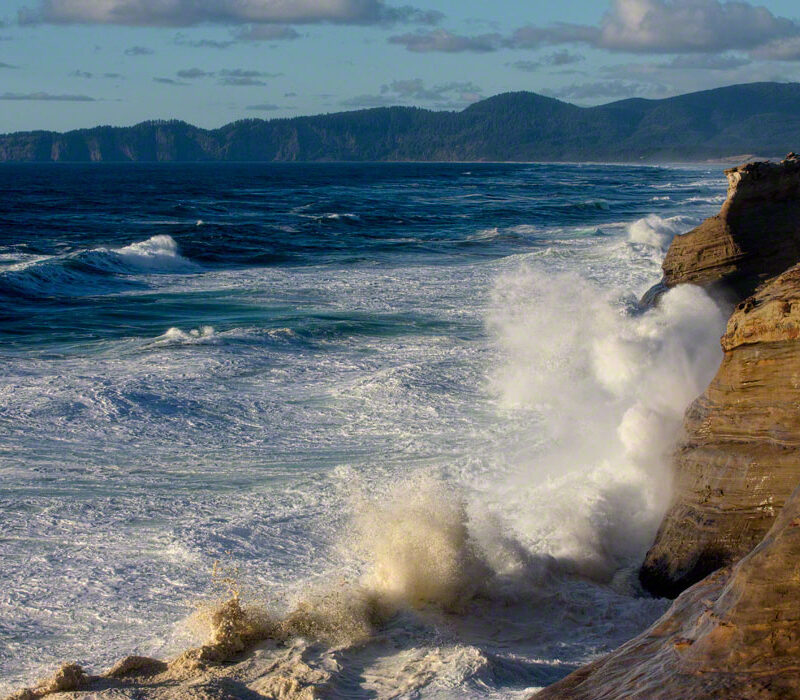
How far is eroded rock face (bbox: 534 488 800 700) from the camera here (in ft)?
9.91

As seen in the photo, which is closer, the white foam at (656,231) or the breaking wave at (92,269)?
the breaking wave at (92,269)

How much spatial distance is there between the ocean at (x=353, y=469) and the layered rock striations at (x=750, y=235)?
2.34ft

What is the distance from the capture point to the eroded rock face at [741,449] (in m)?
5.54

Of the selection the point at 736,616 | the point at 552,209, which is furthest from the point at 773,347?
the point at 552,209

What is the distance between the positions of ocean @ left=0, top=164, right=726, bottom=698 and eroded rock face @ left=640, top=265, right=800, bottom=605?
1.32ft

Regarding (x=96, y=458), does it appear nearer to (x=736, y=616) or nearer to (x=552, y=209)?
(x=736, y=616)

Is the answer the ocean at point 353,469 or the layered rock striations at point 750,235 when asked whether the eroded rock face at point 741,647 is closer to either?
the ocean at point 353,469

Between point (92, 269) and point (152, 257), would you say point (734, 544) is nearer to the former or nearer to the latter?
point (92, 269)

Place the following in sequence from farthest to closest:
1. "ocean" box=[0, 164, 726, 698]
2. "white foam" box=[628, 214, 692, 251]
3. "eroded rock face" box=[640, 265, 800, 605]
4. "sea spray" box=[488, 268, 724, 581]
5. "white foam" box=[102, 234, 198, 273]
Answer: "white foam" box=[628, 214, 692, 251] < "white foam" box=[102, 234, 198, 273] < "sea spray" box=[488, 268, 724, 581] < "ocean" box=[0, 164, 726, 698] < "eroded rock face" box=[640, 265, 800, 605]

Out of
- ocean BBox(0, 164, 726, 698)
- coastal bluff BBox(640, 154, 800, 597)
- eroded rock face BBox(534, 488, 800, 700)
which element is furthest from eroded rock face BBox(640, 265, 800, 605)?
eroded rock face BBox(534, 488, 800, 700)

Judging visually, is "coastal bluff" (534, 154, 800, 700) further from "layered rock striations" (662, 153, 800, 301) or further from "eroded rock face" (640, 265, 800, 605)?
"layered rock striations" (662, 153, 800, 301)

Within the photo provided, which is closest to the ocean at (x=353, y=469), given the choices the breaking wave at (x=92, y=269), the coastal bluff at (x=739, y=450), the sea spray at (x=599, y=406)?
the sea spray at (x=599, y=406)

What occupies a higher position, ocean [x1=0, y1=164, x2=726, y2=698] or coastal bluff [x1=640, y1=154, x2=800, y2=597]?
coastal bluff [x1=640, y1=154, x2=800, y2=597]

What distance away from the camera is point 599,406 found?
425 inches
